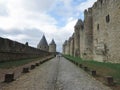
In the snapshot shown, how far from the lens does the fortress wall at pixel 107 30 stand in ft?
64.7

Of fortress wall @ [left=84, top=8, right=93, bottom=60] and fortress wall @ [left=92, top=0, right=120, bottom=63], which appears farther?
fortress wall @ [left=84, top=8, right=93, bottom=60]

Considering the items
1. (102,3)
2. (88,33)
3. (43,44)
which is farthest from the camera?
(43,44)

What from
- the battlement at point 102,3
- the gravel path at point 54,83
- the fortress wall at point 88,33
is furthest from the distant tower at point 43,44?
the gravel path at point 54,83

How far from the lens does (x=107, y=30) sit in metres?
22.5

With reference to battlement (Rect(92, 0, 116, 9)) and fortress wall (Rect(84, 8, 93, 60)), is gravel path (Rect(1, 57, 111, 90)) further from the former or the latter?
fortress wall (Rect(84, 8, 93, 60))

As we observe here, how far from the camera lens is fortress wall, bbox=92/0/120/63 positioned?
19.7 meters

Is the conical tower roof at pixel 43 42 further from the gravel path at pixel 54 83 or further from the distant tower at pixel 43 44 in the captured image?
the gravel path at pixel 54 83

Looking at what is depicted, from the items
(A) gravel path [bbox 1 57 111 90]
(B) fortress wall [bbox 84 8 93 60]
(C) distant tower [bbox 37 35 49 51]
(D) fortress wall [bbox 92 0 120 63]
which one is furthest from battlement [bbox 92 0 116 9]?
(C) distant tower [bbox 37 35 49 51]

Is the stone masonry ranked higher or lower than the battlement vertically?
lower

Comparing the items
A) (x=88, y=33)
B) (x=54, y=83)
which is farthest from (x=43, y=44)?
(x=54, y=83)

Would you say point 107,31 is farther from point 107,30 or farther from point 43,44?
point 43,44

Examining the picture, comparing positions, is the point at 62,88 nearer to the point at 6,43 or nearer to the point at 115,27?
the point at 6,43

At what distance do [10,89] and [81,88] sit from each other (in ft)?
7.37

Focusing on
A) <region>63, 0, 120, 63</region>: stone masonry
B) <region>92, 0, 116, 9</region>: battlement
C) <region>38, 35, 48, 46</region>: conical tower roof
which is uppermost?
<region>38, 35, 48, 46</region>: conical tower roof
